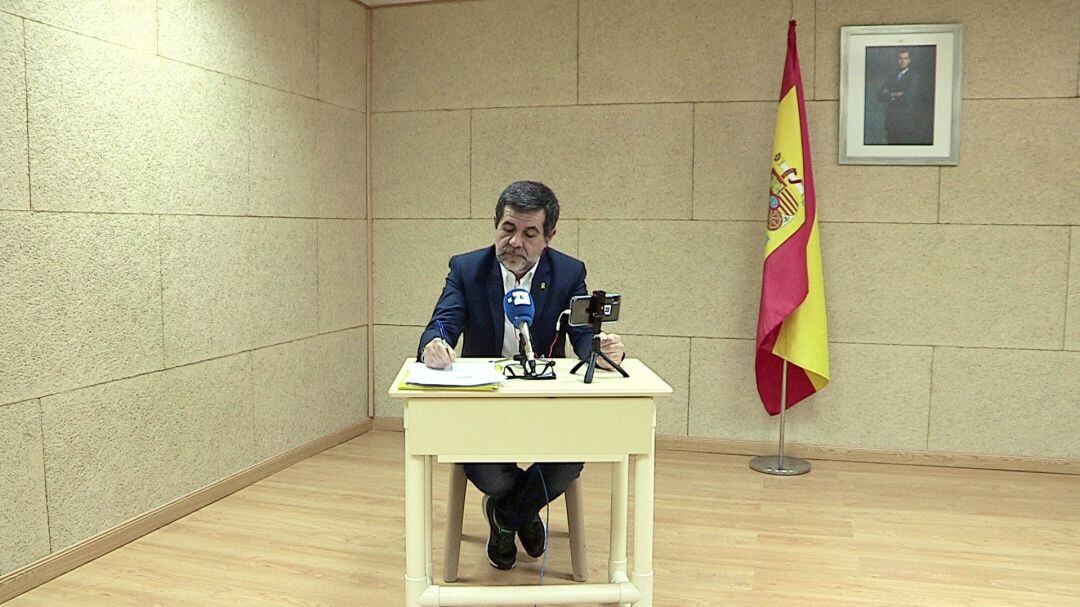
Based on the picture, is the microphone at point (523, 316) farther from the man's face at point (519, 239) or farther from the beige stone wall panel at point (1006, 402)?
the beige stone wall panel at point (1006, 402)

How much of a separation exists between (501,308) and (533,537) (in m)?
0.87

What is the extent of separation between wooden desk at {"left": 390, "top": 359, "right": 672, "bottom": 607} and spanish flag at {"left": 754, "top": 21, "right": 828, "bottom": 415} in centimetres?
208

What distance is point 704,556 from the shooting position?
3400 millimetres

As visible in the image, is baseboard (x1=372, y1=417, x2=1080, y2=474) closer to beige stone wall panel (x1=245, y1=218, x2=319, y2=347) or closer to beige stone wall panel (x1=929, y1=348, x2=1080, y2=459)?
beige stone wall panel (x1=929, y1=348, x2=1080, y2=459)

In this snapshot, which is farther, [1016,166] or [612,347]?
[1016,166]

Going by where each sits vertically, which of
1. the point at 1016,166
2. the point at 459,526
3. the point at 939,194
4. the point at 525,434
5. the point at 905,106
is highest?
the point at 905,106

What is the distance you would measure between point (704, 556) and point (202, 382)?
2.22 meters

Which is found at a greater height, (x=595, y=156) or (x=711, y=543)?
(x=595, y=156)

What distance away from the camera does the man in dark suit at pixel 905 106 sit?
180 inches

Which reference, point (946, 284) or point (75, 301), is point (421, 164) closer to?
point (75, 301)

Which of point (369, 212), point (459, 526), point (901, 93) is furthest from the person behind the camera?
point (369, 212)

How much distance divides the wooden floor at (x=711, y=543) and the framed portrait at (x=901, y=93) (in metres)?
1.64

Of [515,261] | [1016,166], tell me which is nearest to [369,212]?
[515,261]

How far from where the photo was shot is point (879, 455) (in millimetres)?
4758
